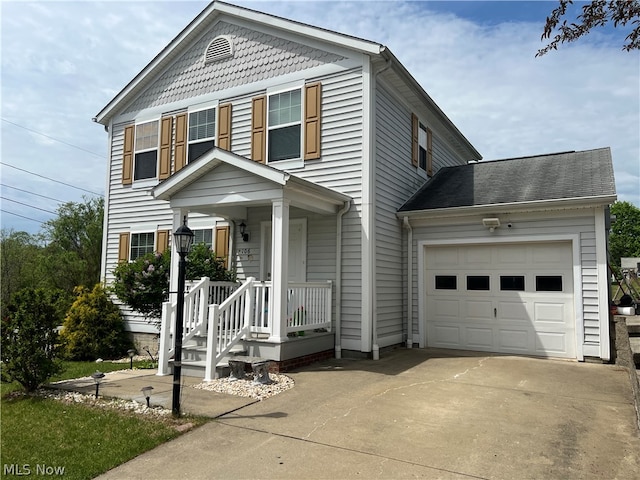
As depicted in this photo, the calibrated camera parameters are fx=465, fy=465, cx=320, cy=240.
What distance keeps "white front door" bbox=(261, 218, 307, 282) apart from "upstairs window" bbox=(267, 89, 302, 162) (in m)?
1.44

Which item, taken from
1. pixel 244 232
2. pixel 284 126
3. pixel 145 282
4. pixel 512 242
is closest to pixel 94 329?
pixel 145 282

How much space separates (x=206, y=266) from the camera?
9.20 metres

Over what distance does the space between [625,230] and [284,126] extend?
42.4 meters

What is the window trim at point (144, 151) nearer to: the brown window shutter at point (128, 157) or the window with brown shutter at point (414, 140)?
the brown window shutter at point (128, 157)

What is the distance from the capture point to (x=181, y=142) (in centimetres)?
1141

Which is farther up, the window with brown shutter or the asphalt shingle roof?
the window with brown shutter

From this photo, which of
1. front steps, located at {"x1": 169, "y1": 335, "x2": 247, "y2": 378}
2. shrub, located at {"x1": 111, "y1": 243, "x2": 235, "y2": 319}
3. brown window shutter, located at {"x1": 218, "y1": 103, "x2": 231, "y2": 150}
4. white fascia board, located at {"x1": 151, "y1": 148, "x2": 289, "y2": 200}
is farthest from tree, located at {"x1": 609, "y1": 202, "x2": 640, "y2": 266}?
front steps, located at {"x1": 169, "y1": 335, "x2": 247, "y2": 378}

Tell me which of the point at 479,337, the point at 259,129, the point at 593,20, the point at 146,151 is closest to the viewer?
the point at 593,20

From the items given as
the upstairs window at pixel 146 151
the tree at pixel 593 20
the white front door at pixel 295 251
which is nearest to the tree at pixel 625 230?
the white front door at pixel 295 251

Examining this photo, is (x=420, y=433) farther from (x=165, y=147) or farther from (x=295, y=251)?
(x=165, y=147)

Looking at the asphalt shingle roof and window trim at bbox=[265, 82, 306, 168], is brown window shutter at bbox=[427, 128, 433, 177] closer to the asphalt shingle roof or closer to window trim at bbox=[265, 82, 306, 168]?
the asphalt shingle roof

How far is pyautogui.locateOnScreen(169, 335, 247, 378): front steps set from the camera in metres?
6.96

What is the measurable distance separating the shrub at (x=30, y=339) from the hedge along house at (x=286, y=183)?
61.2 inches

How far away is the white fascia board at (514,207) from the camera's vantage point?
795cm
